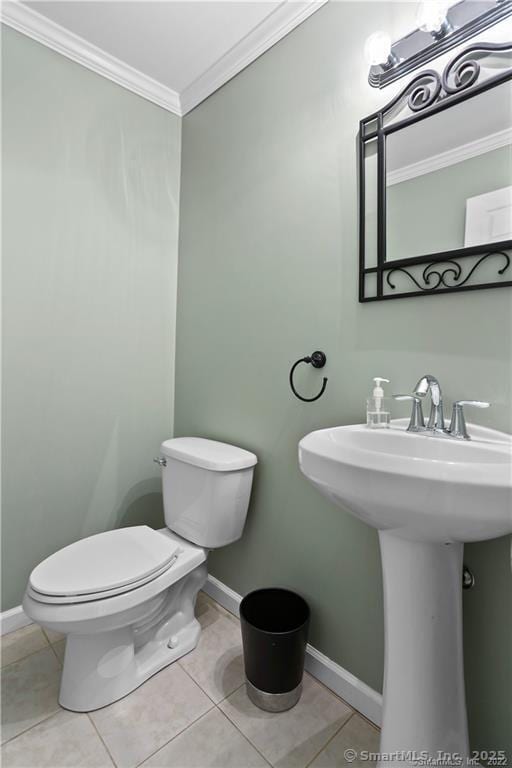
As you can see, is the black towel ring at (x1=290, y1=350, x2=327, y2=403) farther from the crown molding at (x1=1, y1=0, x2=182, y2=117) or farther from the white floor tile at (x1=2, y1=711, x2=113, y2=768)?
the crown molding at (x1=1, y1=0, x2=182, y2=117)

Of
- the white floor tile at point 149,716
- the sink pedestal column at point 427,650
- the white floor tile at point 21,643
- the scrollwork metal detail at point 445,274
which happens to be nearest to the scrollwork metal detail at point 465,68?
the scrollwork metal detail at point 445,274

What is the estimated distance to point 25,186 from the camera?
62.2 inches

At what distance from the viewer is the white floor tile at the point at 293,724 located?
114 centimetres

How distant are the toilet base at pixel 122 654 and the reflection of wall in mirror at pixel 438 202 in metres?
1.37

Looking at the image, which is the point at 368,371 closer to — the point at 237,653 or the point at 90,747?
the point at 237,653

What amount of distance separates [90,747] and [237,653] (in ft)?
1.79

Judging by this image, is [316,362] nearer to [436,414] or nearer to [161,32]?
[436,414]

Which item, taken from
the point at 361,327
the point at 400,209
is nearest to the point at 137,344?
the point at 361,327

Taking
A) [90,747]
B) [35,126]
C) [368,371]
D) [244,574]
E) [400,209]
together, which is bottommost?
[90,747]

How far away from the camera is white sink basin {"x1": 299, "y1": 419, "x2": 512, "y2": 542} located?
2.14 feet

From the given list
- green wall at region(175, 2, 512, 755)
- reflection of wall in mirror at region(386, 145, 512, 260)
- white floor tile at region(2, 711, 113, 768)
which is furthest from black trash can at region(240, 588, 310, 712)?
reflection of wall in mirror at region(386, 145, 512, 260)

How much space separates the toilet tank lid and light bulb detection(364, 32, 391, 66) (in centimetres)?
133

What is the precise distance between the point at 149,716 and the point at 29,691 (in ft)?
1.41

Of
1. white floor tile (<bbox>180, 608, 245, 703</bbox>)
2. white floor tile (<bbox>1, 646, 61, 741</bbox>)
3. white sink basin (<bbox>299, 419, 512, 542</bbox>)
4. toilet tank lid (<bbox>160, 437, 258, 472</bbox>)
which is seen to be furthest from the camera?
toilet tank lid (<bbox>160, 437, 258, 472</bbox>)
